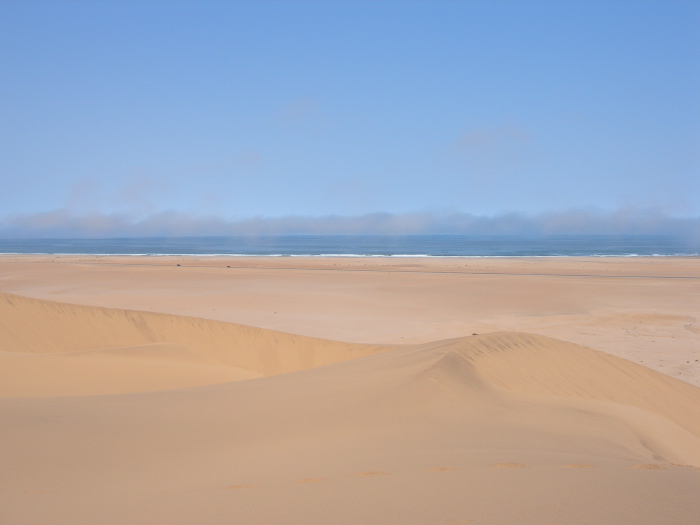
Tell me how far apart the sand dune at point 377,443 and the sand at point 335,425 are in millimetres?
23

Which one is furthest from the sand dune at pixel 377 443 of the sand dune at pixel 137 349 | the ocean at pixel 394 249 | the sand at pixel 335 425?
the ocean at pixel 394 249

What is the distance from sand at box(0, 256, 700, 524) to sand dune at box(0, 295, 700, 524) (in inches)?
0.9

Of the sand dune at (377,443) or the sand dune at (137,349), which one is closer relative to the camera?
the sand dune at (377,443)

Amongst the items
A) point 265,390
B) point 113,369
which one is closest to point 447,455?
point 265,390

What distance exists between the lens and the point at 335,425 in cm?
568

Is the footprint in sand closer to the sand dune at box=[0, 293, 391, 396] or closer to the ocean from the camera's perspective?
the sand dune at box=[0, 293, 391, 396]

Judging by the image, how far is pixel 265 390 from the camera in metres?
7.16

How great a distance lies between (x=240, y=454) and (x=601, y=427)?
14.4ft

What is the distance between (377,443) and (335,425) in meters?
0.64

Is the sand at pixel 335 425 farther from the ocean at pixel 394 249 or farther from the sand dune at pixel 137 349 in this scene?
the ocean at pixel 394 249

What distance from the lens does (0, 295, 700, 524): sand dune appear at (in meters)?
3.46

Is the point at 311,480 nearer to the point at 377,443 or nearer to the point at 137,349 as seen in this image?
the point at 377,443

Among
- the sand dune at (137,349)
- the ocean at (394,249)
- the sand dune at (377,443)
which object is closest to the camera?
the sand dune at (377,443)

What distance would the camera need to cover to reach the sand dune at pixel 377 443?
3457 millimetres
